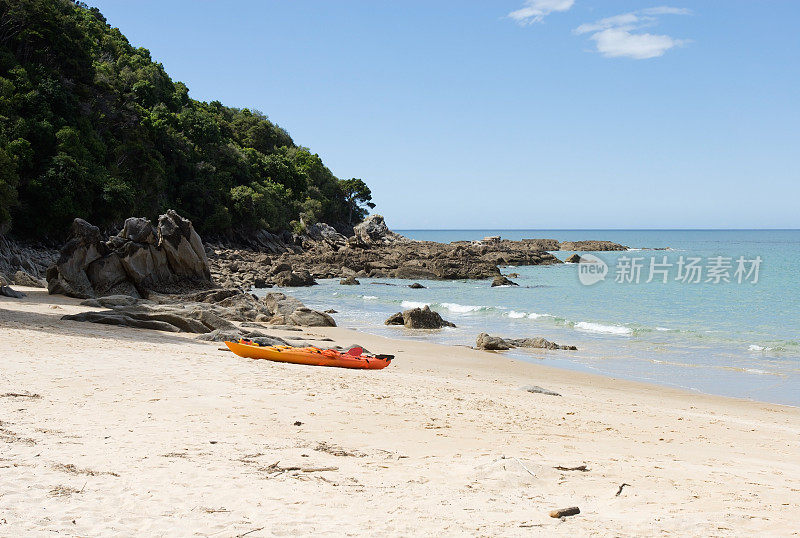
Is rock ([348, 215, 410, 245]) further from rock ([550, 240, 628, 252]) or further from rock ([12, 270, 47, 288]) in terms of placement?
rock ([12, 270, 47, 288])

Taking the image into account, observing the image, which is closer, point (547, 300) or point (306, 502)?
point (306, 502)

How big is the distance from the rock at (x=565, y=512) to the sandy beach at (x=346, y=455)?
0.26 feet

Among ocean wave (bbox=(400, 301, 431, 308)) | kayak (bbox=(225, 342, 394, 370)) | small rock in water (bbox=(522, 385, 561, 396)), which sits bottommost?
ocean wave (bbox=(400, 301, 431, 308))

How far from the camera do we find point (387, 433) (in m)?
7.52

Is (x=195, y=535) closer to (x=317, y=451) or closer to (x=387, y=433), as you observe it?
(x=317, y=451)

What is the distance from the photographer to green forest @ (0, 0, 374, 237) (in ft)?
105

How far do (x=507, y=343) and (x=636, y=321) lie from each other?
10.0 m

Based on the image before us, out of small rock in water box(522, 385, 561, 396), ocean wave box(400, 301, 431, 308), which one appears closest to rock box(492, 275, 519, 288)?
ocean wave box(400, 301, 431, 308)

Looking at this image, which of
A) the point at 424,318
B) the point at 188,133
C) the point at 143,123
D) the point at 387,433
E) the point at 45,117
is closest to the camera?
the point at 387,433

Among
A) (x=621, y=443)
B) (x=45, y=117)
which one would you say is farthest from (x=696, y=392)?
(x=45, y=117)

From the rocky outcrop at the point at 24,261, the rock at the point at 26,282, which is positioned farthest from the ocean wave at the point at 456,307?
the rocky outcrop at the point at 24,261

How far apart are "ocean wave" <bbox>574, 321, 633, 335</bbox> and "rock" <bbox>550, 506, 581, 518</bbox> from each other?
786 inches

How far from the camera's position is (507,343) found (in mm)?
19578

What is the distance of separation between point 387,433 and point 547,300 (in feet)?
A: 96.8
